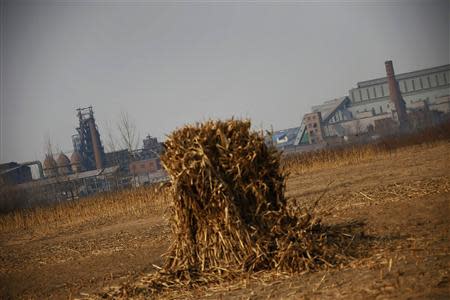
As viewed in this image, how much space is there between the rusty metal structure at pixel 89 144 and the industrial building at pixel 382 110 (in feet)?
90.6

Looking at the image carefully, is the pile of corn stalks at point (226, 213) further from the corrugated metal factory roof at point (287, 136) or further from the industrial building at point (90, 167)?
the corrugated metal factory roof at point (287, 136)

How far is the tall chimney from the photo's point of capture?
2916 inches

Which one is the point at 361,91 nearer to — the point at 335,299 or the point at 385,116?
the point at 385,116

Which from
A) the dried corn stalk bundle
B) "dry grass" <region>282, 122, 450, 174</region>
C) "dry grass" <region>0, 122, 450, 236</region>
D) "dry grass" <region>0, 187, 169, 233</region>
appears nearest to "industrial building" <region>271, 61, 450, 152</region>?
"dry grass" <region>282, 122, 450, 174</region>

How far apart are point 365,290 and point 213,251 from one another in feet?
8.32

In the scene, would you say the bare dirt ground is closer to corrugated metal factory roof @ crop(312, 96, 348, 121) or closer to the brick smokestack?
the brick smokestack

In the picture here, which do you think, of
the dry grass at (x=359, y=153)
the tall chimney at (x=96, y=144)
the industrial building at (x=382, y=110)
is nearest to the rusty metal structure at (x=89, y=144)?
the tall chimney at (x=96, y=144)

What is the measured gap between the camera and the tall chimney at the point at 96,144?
7406 cm

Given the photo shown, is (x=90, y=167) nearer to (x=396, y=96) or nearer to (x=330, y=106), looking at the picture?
(x=330, y=106)

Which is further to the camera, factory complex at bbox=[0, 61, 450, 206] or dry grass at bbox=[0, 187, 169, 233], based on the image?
factory complex at bbox=[0, 61, 450, 206]

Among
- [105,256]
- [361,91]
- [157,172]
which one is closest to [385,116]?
[361,91]

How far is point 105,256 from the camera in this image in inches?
468

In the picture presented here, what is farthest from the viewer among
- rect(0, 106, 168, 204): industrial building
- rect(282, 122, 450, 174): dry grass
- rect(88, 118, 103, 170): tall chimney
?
rect(88, 118, 103, 170): tall chimney

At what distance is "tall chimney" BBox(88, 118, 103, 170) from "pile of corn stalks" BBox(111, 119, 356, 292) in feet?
224
